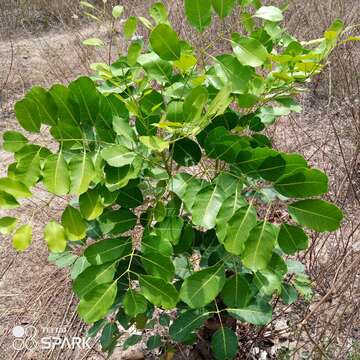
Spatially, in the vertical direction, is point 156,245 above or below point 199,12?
below

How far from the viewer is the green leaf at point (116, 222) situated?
0.92m

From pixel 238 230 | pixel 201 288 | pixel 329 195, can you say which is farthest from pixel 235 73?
pixel 329 195

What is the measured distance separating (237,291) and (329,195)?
91cm

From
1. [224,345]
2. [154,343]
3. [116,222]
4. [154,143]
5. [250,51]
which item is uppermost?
[250,51]

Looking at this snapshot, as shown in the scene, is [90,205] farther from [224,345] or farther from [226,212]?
[224,345]

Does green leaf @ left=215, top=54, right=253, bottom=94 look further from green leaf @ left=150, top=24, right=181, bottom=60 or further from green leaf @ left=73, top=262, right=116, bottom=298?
green leaf @ left=73, top=262, right=116, bottom=298

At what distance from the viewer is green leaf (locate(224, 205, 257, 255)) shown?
74 cm

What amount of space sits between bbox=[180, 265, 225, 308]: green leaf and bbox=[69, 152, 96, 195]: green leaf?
264mm

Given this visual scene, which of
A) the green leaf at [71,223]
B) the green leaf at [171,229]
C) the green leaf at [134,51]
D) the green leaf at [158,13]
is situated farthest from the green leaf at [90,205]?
the green leaf at [158,13]

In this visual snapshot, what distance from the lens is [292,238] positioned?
80 cm

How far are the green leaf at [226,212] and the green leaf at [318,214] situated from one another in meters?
0.09

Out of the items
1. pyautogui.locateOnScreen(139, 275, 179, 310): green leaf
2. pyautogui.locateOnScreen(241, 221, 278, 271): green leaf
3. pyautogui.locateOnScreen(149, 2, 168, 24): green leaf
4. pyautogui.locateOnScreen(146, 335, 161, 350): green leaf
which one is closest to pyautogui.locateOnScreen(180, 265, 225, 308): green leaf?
pyautogui.locateOnScreen(139, 275, 179, 310): green leaf

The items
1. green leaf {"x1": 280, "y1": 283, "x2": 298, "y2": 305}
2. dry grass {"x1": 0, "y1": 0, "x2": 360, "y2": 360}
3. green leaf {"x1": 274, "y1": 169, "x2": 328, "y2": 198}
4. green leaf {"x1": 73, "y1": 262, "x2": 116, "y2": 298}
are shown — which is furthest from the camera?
dry grass {"x1": 0, "y1": 0, "x2": 360, "y2": 360}

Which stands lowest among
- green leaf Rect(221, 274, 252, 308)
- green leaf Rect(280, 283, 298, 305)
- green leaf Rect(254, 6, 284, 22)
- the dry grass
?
the dry grass
